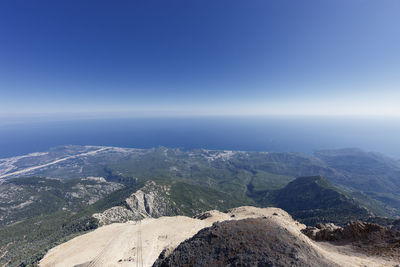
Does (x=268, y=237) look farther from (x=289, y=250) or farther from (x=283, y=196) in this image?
(x=283, y=196)

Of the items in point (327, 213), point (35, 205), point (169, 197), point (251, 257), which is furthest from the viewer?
point (35, 205)

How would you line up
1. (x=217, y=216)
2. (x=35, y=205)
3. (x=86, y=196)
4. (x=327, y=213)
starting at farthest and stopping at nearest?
(x=86, y=196), (x=35, y=205), (x=327, y=213), (x=217, y=216)

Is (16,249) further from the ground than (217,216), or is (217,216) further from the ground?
(217,216)

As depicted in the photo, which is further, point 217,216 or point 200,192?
point 200,192

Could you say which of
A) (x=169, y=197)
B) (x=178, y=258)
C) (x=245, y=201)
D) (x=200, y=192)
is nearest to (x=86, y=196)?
(x=169, y=197)

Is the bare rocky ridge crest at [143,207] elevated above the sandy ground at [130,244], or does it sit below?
below

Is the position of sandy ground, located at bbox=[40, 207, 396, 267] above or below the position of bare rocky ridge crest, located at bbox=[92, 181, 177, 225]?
above

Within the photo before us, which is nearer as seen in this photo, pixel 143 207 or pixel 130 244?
pixel 130 244

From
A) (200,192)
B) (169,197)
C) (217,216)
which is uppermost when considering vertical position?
(217,216)

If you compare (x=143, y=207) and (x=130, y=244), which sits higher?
(x=130, y=244)

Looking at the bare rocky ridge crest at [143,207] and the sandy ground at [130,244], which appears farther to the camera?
the bare rocky ridge crest at [143,207]

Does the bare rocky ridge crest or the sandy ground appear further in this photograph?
the bare rocky ridge crest
